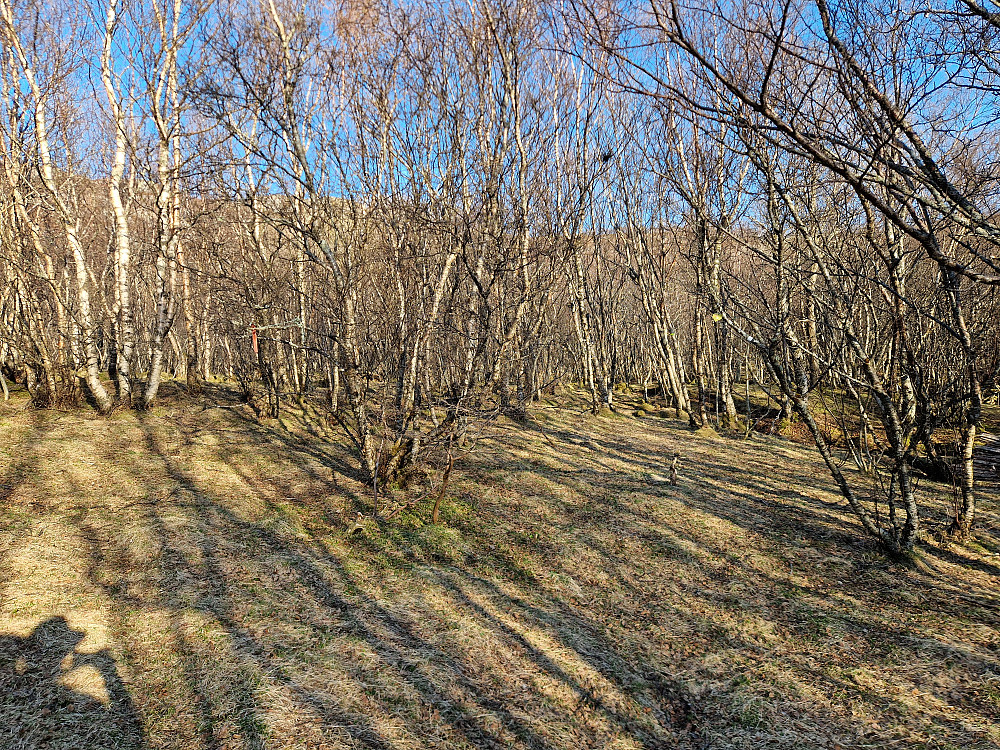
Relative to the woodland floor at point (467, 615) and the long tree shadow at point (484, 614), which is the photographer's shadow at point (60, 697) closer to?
the woodland floor at point (467, 615)

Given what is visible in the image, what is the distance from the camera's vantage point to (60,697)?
10.5 feet

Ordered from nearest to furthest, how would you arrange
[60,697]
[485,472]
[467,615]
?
[60,697]
[467,615]
[485,472]

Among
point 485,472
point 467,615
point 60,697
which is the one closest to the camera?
point 60,697

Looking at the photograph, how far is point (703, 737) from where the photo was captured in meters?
3.40

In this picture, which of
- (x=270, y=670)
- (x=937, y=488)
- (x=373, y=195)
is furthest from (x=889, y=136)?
(x=937, y=488)

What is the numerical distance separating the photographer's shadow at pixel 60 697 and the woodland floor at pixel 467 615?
1 centimetres

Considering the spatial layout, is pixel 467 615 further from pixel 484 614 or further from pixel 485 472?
pixel 485 472

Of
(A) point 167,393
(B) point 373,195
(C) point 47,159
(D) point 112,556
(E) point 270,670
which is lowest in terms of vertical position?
(E) point 270,670

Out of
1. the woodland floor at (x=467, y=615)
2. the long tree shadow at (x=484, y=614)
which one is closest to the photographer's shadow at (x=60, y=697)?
the woodland floor at (x=467, y=615)

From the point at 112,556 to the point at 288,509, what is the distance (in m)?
1.80

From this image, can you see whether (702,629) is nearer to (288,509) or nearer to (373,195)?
Answer: (288,509)

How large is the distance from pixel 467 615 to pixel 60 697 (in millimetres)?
2786

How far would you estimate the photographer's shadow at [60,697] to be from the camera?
2967 mm

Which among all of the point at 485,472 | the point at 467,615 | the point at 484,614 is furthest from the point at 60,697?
the point at 485,472
